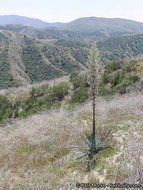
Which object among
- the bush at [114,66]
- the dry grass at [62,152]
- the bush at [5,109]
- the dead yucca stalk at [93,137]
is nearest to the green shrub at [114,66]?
the bush at [114,66]

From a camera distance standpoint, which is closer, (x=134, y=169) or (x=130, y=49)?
(x=134, y=169)

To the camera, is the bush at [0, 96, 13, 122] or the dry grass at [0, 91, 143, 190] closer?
the dry grass at [0, 91, 143, 190]

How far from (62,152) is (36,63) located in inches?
2886

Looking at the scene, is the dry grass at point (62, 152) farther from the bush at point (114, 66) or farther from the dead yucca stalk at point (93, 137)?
the bush at point (114, 66)

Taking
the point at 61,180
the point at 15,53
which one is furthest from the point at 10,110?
the point at 15,53

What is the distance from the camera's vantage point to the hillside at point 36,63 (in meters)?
60.5

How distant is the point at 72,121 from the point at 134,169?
5407 millimetres

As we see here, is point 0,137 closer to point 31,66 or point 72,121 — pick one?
point 72,121

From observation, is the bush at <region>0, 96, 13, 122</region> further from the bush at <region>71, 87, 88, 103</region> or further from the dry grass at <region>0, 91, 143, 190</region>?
the dry grass at <region>0, 91, 143, 190</region>

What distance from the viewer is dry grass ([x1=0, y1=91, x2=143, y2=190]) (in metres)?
5.00

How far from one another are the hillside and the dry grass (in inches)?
1913

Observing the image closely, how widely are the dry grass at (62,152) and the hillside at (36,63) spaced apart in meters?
48.6

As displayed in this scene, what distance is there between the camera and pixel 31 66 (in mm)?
74188

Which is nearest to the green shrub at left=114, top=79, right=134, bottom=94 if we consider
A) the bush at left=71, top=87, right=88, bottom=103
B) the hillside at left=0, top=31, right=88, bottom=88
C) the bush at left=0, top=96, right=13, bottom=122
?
the bush at left=71, top=87, right=88, bottom=103
